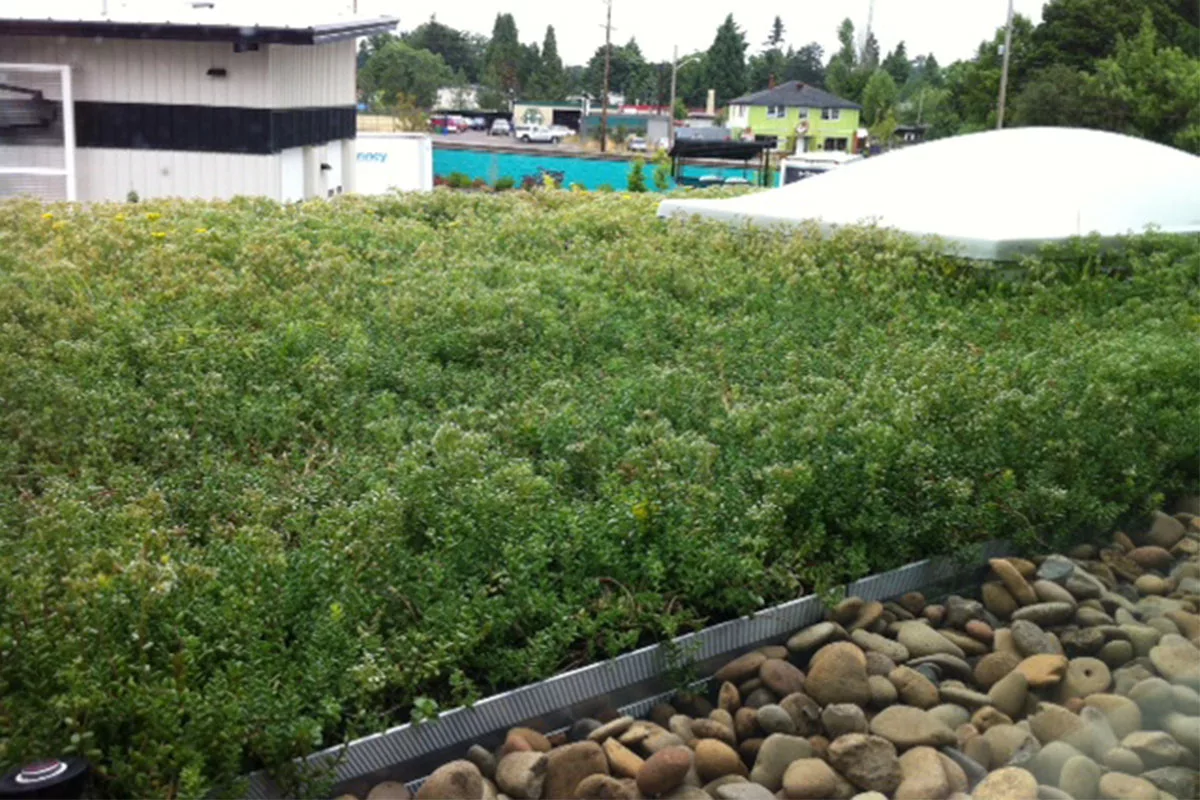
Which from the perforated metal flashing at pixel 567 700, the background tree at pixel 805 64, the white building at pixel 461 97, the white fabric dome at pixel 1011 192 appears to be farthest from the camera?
the white fabric dome at pixel 1011 192

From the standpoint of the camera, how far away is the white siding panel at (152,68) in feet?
20.6

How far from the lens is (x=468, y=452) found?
2859 millimetres

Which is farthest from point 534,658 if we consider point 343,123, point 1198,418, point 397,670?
point 343,123

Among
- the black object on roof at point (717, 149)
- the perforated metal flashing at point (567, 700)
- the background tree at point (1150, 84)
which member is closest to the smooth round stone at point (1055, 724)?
the perforated metal flashing at point (567, 700)

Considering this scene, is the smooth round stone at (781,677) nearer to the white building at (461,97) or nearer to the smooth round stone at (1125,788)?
the smooth round stone at (1125,788)

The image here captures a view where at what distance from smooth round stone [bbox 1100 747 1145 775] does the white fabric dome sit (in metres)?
3.31

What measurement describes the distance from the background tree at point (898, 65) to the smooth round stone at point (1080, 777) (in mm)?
2205

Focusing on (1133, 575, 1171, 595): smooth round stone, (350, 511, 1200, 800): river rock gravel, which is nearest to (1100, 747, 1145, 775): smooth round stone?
(350, 511, 1200, 800): river rock gravel

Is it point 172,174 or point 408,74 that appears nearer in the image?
point 408,74

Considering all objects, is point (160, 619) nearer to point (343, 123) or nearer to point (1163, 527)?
point (1163, 527)

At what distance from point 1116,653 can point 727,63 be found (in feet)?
6.50

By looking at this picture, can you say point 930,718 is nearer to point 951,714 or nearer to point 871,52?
point 951,714

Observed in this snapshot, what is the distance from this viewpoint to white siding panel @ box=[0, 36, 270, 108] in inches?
248

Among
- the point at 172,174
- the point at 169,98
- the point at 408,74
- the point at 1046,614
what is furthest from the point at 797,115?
the point at 172,174
